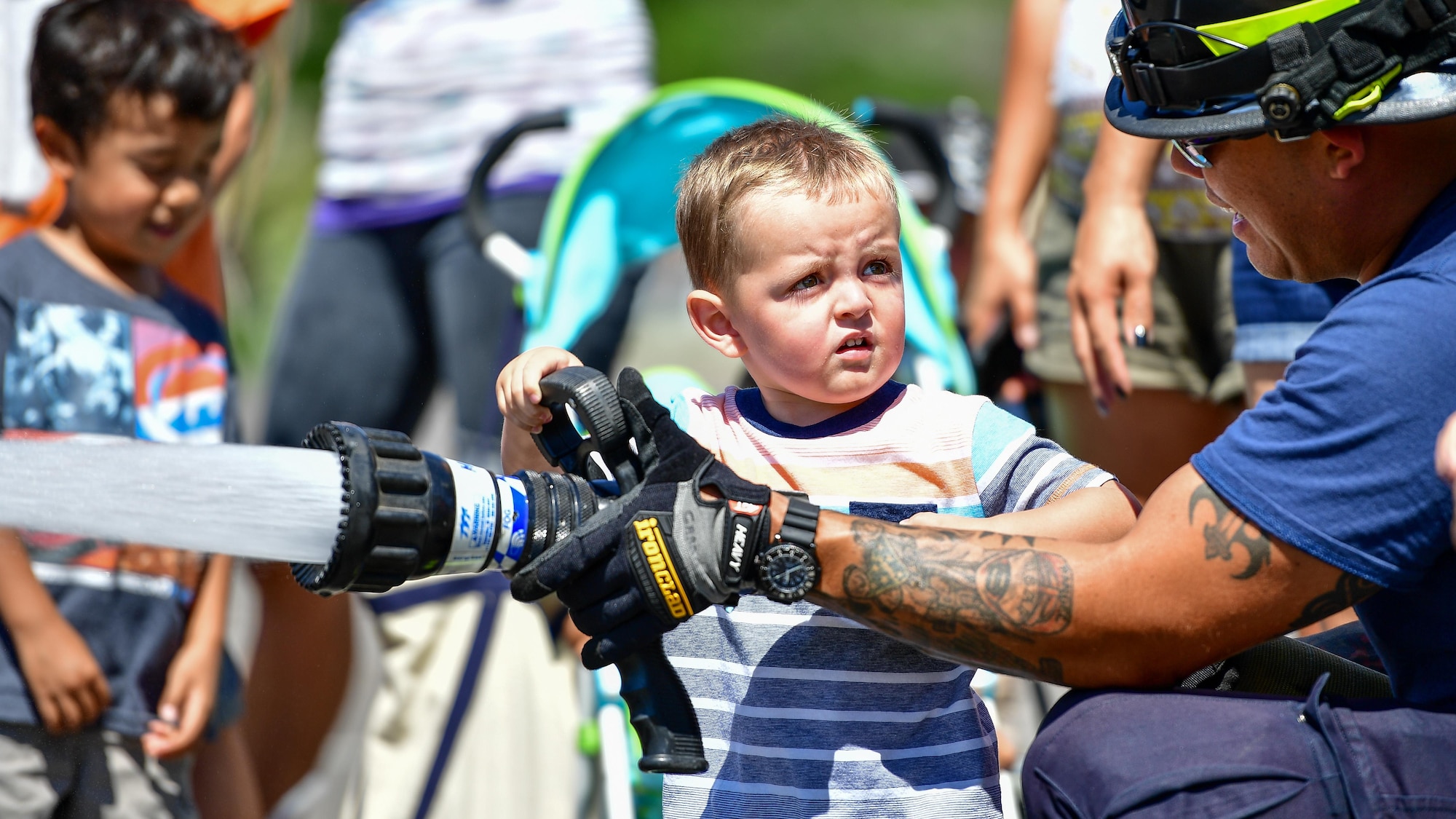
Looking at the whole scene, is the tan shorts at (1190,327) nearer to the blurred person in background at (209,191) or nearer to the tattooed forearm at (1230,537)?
the tattooed forearm at (1230,537)

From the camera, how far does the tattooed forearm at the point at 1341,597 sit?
1622 mm

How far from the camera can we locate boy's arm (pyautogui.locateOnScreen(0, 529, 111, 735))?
263 cm

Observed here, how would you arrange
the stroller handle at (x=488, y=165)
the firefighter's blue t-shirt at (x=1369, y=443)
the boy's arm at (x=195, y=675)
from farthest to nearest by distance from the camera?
the stroller handle at (x=488, y=165)
the boy's arm at (x=195, y=675)
the firefighter's blue t-shirt at (x=1369, y=443)

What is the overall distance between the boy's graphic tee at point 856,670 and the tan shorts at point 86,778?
1.33 meters

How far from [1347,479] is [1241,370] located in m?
1.30

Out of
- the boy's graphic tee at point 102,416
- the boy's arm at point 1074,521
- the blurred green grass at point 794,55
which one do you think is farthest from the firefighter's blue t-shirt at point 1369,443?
the blurred green grass at point 794,55

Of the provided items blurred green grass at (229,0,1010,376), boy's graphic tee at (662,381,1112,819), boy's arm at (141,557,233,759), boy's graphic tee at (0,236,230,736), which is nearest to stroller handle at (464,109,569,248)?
boy's graphic tee at (0,236,230,736)

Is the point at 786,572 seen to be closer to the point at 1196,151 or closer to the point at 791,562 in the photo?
the point at 791,562

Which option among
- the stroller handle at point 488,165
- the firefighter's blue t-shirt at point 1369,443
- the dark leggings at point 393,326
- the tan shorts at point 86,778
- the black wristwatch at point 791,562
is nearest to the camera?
the firefighter's blue t-shirt at point 1369,443

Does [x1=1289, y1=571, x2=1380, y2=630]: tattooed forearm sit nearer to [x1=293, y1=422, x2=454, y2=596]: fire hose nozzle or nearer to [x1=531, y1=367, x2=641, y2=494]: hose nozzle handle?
[x1=531, y1=367, x2=641, y2=494]: hose nozzle handle

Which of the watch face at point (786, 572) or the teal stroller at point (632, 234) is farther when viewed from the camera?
the teal stroller at point (632, 234)

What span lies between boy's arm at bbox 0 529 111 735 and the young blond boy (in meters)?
1.23

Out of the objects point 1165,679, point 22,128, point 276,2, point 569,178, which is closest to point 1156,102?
point 1165,679

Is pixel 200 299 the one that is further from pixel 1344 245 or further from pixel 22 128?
pixel 1344 245
